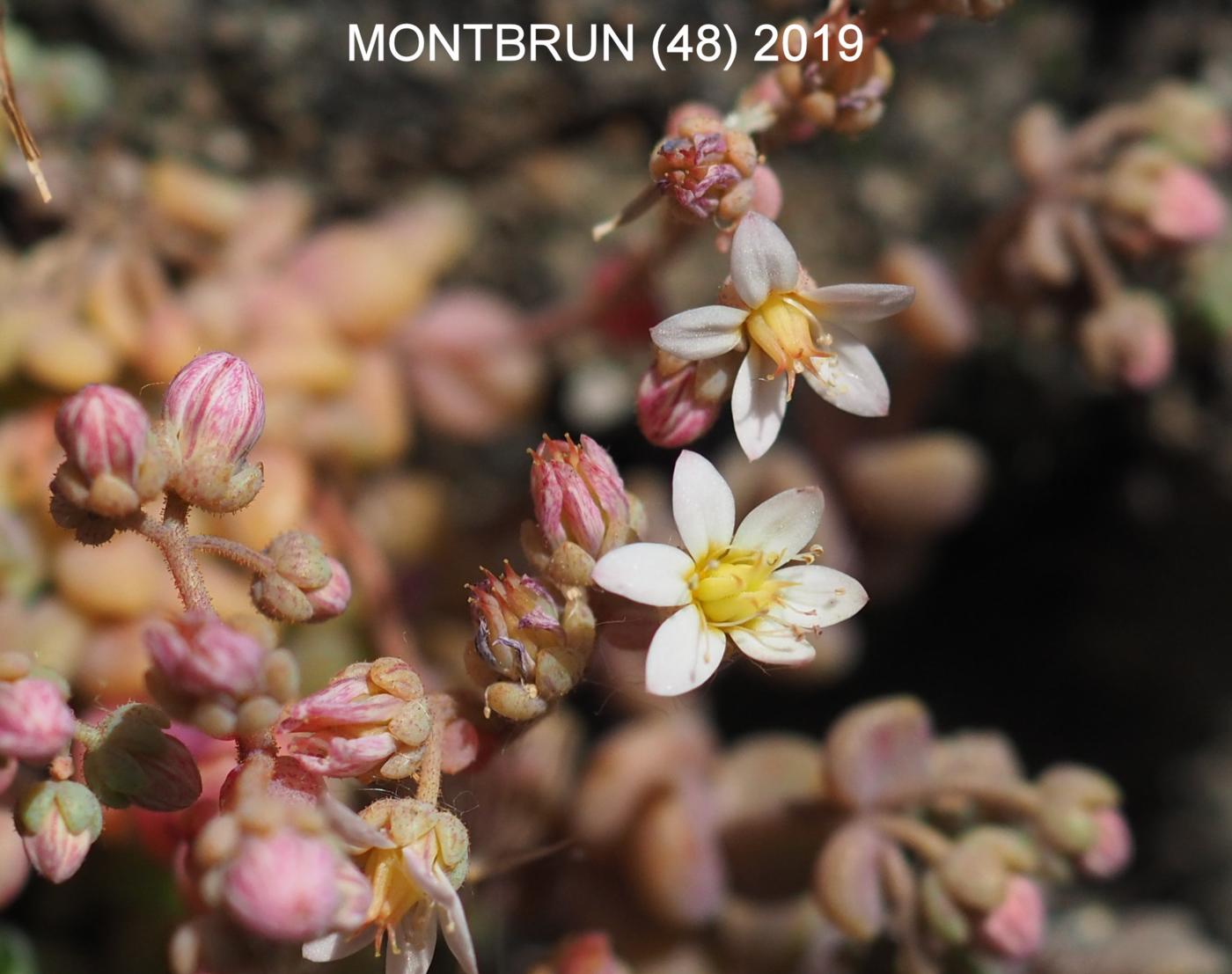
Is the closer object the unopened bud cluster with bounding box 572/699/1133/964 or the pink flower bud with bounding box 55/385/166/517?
the pink flower bud with bounding box 55/385/166/517

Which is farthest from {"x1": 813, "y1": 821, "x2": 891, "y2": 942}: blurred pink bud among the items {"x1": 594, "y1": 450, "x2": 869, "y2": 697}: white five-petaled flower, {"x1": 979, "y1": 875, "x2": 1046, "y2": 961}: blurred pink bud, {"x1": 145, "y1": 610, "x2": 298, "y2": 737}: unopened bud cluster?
{"x1": 145, "y1": 610, "x2": 298, "y2": 737}: unopened bud cluster

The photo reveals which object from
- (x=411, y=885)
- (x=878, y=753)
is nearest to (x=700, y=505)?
(x=411, y=885)

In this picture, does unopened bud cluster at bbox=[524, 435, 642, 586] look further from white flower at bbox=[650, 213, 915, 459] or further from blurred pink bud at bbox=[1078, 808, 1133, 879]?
blurred pink bud at bbox=[1078, 808, 1133, 879]

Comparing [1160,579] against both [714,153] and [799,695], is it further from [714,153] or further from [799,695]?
[714,153]

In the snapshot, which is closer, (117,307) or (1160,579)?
(117,307)

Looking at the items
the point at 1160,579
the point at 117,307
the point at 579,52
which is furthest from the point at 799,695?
the point at 117,307
